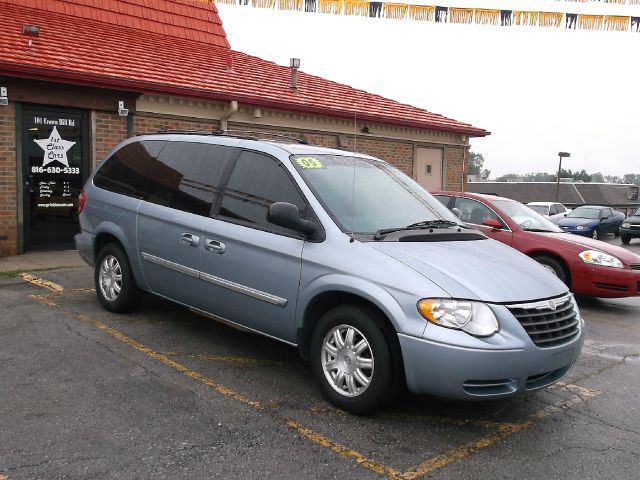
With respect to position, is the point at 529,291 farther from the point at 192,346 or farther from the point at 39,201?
the point at 39,201

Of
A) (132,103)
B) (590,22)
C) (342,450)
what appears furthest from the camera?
(132,103)

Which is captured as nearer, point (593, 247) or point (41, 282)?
point (41, 282)

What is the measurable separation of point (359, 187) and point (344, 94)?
11995 mm

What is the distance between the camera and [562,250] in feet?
26.5

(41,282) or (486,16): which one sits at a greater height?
(486,16)

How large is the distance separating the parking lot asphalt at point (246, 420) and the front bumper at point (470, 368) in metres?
→ 0.34

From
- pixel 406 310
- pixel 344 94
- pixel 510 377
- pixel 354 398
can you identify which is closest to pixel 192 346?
pixel 354 398

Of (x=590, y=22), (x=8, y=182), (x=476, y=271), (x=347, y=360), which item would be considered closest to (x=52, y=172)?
(x=8, y=182)

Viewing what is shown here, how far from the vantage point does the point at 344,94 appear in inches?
642

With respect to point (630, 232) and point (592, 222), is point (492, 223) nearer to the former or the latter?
point (630, 232)

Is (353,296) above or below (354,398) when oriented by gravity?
above

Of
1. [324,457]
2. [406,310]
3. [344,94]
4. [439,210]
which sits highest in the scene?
[344,94]

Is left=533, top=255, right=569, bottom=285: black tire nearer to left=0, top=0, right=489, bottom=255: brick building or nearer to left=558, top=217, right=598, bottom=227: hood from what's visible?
left=0, top=0, right=489, bottom=255: brick building

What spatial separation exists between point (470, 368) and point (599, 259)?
17.2ft
